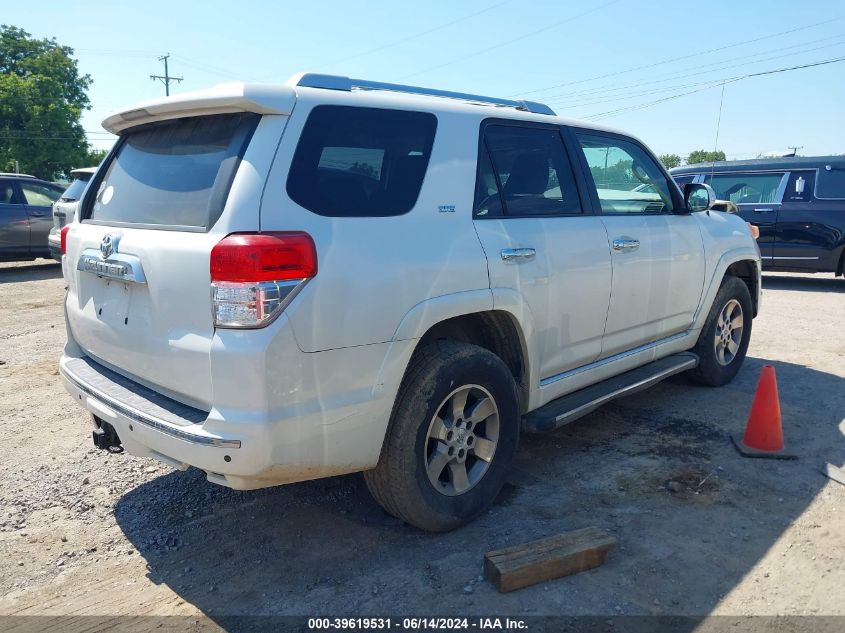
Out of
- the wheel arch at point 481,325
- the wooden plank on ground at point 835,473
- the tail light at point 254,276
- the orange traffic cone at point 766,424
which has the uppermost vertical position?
the tail light at point 254,276

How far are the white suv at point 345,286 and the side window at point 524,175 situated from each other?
1cm

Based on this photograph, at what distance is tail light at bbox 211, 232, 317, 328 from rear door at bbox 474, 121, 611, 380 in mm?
1081

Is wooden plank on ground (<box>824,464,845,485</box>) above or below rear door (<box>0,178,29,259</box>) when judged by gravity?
below

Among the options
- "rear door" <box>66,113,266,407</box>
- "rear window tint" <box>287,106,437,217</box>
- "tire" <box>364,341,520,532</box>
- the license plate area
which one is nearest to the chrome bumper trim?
"rear door" <box>66,113,266,407</box>

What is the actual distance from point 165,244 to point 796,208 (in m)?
11.4

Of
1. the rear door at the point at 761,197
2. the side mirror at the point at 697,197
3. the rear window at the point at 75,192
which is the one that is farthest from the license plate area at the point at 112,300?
the rear door at the point at 761,197

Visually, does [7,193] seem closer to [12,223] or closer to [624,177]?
[12,223]

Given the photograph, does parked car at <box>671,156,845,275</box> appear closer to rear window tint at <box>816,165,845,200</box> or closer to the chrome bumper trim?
rear window tint at <box>816,165,845,200</box>

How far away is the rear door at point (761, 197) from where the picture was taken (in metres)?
11.4

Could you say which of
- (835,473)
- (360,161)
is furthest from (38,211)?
(835,473)

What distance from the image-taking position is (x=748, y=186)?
11797 millimetres

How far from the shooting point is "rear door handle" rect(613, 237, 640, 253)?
158 inches

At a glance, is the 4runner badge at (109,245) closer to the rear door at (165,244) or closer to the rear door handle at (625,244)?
the rear door at (165,244)

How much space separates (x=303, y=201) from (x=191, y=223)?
0.48m
